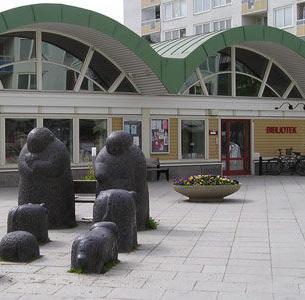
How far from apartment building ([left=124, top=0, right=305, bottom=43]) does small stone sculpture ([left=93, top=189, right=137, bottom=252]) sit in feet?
141

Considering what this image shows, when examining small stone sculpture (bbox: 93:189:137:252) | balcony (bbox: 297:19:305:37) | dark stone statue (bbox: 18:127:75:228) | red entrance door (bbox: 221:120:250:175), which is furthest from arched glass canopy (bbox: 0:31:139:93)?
balcony (bbox: 297:19:305:37)

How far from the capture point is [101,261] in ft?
24.9

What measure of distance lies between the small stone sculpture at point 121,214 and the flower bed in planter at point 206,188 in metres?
6.51

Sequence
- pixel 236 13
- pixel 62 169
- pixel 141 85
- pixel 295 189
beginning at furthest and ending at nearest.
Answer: pixel 236 13 → pixel 141 85 → pixel 295 189 → pixel 62 169

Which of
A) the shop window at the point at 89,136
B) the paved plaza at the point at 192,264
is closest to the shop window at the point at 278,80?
the shop window at the point at 89,136

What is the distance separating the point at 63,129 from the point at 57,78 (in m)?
1.79

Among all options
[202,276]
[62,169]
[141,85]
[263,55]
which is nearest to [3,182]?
[141,85]

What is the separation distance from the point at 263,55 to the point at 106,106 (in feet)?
26.1

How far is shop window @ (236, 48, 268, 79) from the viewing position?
2655 centimetres

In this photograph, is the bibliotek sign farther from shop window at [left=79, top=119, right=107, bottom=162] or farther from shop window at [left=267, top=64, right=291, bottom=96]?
shop window at [left=79, top=119, right=107, bottom=162]

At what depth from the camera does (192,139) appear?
25156mm

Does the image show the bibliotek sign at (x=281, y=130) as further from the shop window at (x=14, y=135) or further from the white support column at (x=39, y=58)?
the shop window at (x=14, y=135)

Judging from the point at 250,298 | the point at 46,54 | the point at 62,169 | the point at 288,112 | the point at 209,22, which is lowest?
the point at 250,298

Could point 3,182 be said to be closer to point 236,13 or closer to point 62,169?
point 62,169
